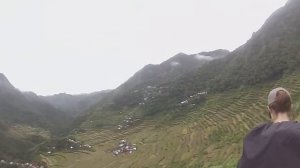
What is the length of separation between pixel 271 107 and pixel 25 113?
169500 mm

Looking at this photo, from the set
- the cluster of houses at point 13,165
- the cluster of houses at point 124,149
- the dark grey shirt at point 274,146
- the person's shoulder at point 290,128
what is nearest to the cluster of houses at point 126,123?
the cluster of houses at point 124,149

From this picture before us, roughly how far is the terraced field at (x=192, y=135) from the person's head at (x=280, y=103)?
38764 mm

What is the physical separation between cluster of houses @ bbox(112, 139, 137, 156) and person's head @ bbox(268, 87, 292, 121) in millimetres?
68478

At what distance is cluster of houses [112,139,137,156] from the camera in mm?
72838

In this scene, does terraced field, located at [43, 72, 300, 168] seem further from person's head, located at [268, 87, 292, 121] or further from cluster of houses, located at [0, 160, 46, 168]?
person's head, located at [268, 87, 292, 121]

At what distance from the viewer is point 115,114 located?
130 metres

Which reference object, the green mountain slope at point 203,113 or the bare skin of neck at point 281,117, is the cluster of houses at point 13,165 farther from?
the bare skin of neck at point 281,117

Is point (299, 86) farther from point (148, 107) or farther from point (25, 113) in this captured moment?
point (25, 113)

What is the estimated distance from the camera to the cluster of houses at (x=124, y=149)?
7284cm

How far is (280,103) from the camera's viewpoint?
340cm

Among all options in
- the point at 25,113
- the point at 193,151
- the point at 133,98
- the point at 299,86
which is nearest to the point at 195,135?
the point at 193,151

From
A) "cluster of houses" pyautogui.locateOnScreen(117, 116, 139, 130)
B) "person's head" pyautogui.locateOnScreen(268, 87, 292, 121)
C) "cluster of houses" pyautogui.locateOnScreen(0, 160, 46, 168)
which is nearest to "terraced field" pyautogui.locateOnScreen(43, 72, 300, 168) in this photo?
"cluster of houses" pyautogui.locateOnScreen(0, 160, 46, 168)

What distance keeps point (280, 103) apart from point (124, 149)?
239 feet

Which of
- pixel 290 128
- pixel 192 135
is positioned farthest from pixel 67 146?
pixel 290 128
